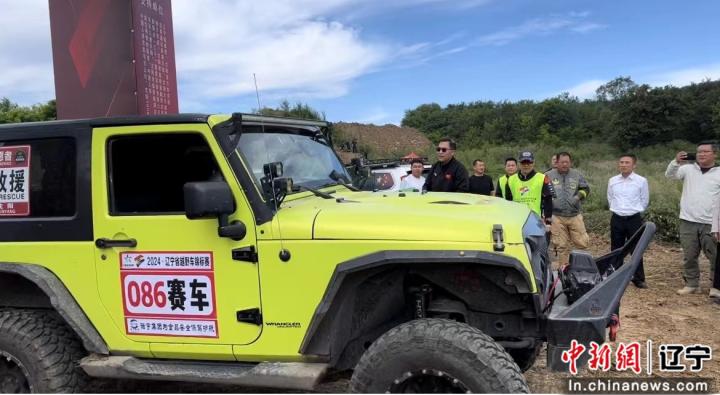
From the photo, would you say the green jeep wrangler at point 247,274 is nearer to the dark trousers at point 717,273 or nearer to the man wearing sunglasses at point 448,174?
the man wearing sunglasses at point 448,174

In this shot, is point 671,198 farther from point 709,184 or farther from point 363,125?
point 363,125

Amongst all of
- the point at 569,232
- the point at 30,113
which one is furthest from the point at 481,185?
the point at 30,113

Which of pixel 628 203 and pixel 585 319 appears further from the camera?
pixel 628 203

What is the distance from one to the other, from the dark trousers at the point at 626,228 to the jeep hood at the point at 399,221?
456 cm

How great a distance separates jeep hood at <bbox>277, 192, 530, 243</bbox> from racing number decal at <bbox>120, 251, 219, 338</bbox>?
572 millimetres

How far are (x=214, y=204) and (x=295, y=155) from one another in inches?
38.3

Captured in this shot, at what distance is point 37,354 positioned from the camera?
3293mm

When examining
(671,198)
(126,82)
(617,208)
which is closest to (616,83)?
(671,198)

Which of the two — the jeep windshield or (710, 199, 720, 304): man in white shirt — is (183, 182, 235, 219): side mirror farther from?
(710, 199, 720, 304): man in white shirt

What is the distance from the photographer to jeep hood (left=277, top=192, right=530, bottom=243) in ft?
9.13

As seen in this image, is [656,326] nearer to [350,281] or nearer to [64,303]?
[350,281]

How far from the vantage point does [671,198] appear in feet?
35.6

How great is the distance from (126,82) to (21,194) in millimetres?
2424

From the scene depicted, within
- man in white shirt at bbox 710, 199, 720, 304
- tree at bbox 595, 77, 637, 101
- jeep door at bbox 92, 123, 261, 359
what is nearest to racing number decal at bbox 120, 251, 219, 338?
jeep door at bbox 92, 123, 261, 359
